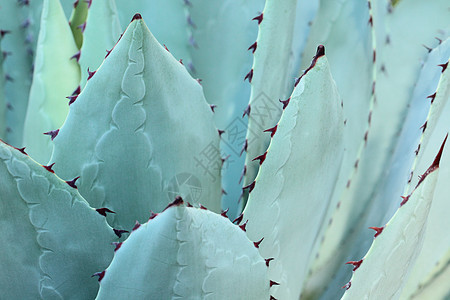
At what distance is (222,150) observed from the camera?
635 millimetres

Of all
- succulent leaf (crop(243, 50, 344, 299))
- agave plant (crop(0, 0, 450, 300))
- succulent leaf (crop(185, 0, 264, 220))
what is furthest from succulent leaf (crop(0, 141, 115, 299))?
succulent leaf (crop(185, 0, 264, 220))

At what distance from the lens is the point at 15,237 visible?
0.43m

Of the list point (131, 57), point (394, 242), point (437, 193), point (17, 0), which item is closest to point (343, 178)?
point (437, 193)

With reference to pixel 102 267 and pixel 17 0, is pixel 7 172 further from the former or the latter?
pixel 17 0

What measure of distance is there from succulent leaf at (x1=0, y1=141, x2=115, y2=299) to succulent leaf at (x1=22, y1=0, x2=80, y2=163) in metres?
0.17

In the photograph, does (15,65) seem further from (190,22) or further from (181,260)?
(181,260)

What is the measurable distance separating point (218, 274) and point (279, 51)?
0.26 metres

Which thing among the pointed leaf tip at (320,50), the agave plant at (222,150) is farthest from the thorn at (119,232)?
the pointed leaf tip at (320,50)

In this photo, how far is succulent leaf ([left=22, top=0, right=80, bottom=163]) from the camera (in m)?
0.60

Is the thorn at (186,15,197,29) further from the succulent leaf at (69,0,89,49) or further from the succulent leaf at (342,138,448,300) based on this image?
the succulent leaf at (342,138,448,300)

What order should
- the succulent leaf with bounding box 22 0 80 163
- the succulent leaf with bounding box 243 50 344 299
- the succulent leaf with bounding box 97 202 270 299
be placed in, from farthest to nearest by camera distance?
the succulent leaf with bounding box 22 0 80 163, the succulent leaf with bounding box 243 50 344 299, the succulent leaf with bounding box 97 202 270 299

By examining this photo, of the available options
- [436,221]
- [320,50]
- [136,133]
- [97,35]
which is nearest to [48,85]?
[97,35]

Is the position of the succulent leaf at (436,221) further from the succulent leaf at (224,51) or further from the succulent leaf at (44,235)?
the succulent leaf at (44,235)

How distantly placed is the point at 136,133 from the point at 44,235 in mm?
104
